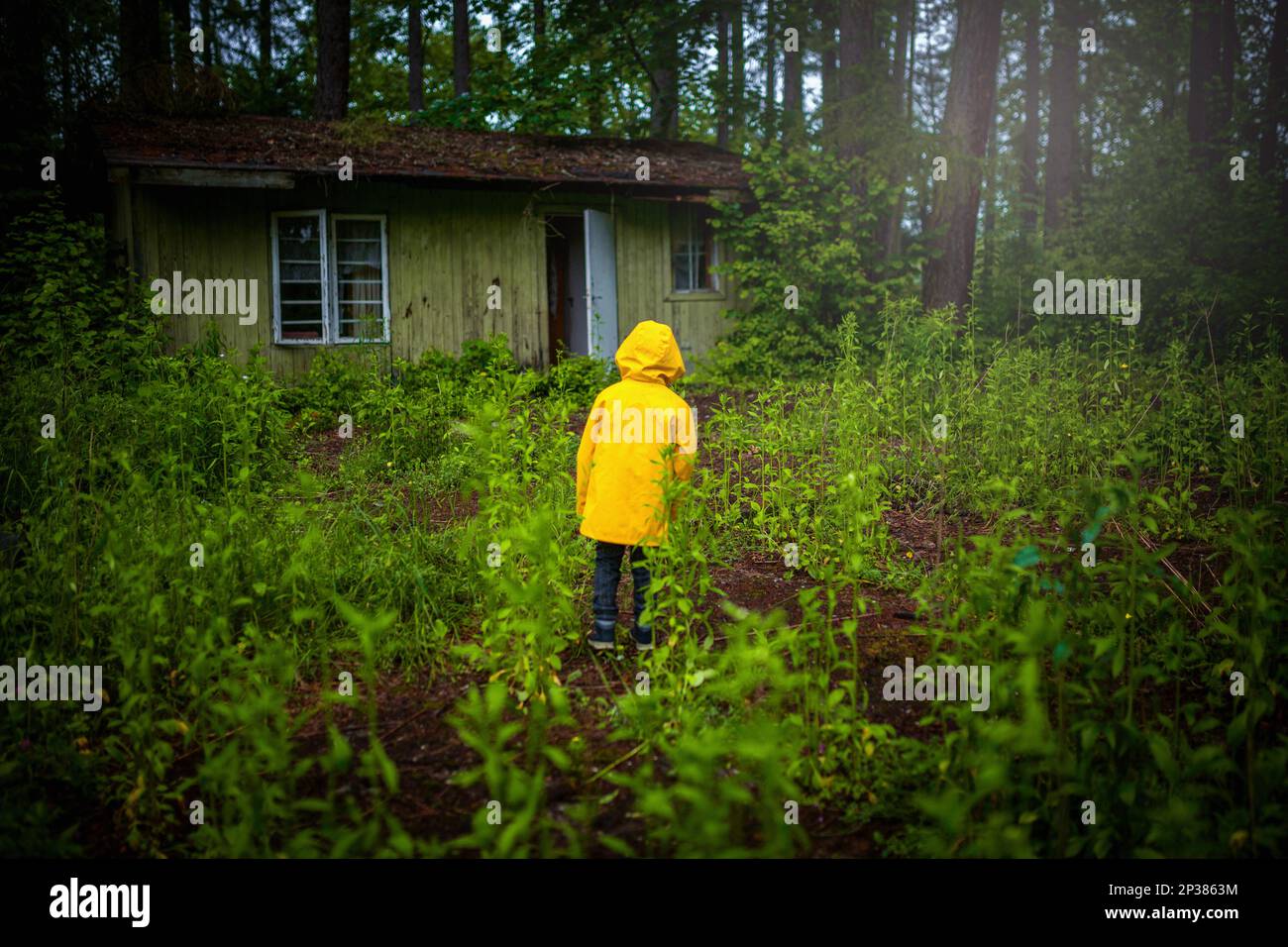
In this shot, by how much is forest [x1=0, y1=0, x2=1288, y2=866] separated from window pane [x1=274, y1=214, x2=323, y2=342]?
0.18ft

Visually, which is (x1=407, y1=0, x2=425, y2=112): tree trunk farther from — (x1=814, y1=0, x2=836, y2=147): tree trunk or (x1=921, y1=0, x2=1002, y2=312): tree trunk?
(x1=921, y1=0, x2=1002, y2=312): tree trunk

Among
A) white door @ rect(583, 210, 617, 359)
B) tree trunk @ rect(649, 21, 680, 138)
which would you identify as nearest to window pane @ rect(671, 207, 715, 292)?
white door @ rect(583, 210, 617, 359)

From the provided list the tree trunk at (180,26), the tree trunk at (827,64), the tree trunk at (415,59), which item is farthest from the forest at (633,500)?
the tree trunk at (415,59)

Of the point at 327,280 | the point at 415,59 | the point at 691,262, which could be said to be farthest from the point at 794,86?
the point at 327,280

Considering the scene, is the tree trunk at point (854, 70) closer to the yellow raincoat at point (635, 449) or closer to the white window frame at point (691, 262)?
the white window frame at point (691, 262)

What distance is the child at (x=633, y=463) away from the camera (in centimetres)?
417

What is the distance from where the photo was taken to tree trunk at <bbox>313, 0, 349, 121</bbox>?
16750mm

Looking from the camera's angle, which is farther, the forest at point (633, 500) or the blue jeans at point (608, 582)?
the blue jeans at point (608, 582)

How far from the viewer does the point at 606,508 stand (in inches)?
165

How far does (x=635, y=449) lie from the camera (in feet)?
13.7

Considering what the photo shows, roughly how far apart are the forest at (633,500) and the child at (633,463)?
56 mm

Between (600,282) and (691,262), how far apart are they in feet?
7.28

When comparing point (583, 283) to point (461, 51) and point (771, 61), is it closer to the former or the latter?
point (461, 51)
